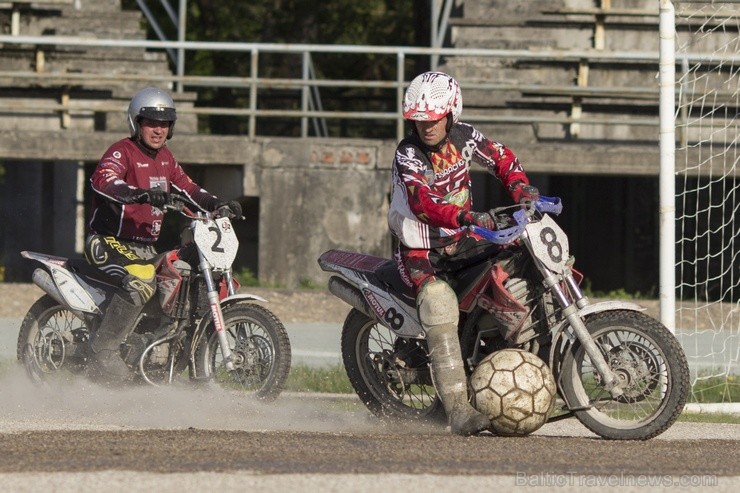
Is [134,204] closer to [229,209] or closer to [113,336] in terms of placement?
[229,209]

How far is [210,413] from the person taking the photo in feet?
30.6

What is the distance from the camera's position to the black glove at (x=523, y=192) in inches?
324

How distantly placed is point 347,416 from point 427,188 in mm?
1779

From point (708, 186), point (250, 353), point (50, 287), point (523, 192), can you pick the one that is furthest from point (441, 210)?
point (708, 186)

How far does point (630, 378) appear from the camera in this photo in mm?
7898

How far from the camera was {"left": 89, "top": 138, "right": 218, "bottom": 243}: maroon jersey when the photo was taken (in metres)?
10.1

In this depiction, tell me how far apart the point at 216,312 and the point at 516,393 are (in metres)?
2.31

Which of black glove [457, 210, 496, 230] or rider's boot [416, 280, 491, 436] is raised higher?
black glove [457, 210, 496, 230]

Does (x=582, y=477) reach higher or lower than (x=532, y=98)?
lower

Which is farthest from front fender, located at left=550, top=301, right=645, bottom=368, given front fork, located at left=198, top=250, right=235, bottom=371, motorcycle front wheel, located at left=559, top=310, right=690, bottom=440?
front fork, located at left=198, top=250, right=235, bottom=371

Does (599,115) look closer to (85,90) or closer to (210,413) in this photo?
(85,90)

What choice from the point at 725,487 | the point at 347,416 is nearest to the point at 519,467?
the point at 725,487

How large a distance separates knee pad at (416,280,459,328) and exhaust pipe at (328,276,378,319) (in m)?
0.61

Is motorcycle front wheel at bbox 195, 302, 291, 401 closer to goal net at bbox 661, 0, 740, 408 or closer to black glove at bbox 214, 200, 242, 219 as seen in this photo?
black glove at bbox 214, 200, 242, 219
